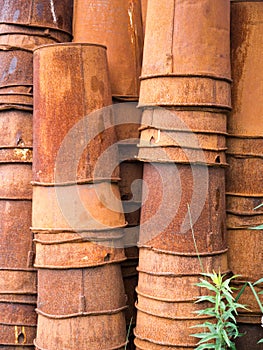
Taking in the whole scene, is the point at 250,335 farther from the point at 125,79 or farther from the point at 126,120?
the point at 125,79

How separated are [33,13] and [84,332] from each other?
6.77 ft

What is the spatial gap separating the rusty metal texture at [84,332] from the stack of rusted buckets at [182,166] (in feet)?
0.48

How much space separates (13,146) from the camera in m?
3.39

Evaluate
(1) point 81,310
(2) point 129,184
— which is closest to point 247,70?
(2) point 129,184

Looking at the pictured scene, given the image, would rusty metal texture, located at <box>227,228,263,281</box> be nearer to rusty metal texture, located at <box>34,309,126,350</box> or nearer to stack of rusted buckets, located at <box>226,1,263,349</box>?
stack of rusted buckets, located at <box>226,1,263,349</box>

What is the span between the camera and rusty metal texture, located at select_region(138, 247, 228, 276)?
9.36ft

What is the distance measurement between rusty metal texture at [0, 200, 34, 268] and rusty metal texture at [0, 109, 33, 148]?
1.26 ft

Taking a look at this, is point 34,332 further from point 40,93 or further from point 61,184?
point 40,93

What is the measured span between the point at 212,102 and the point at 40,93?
101cm

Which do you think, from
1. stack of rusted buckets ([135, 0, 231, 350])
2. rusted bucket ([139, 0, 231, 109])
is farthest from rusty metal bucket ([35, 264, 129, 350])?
rusted bucket ([139, 0, 231, 109])

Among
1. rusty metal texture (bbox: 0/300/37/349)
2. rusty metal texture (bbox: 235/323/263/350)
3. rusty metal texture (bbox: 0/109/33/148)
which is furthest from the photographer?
rusty metal texture (bbox: 0/109/33/148)

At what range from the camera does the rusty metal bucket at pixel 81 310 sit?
2951mm

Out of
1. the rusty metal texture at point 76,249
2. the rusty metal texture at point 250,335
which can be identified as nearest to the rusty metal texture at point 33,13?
the rusty metal texture at point 76,249

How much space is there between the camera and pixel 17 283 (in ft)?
10.9
